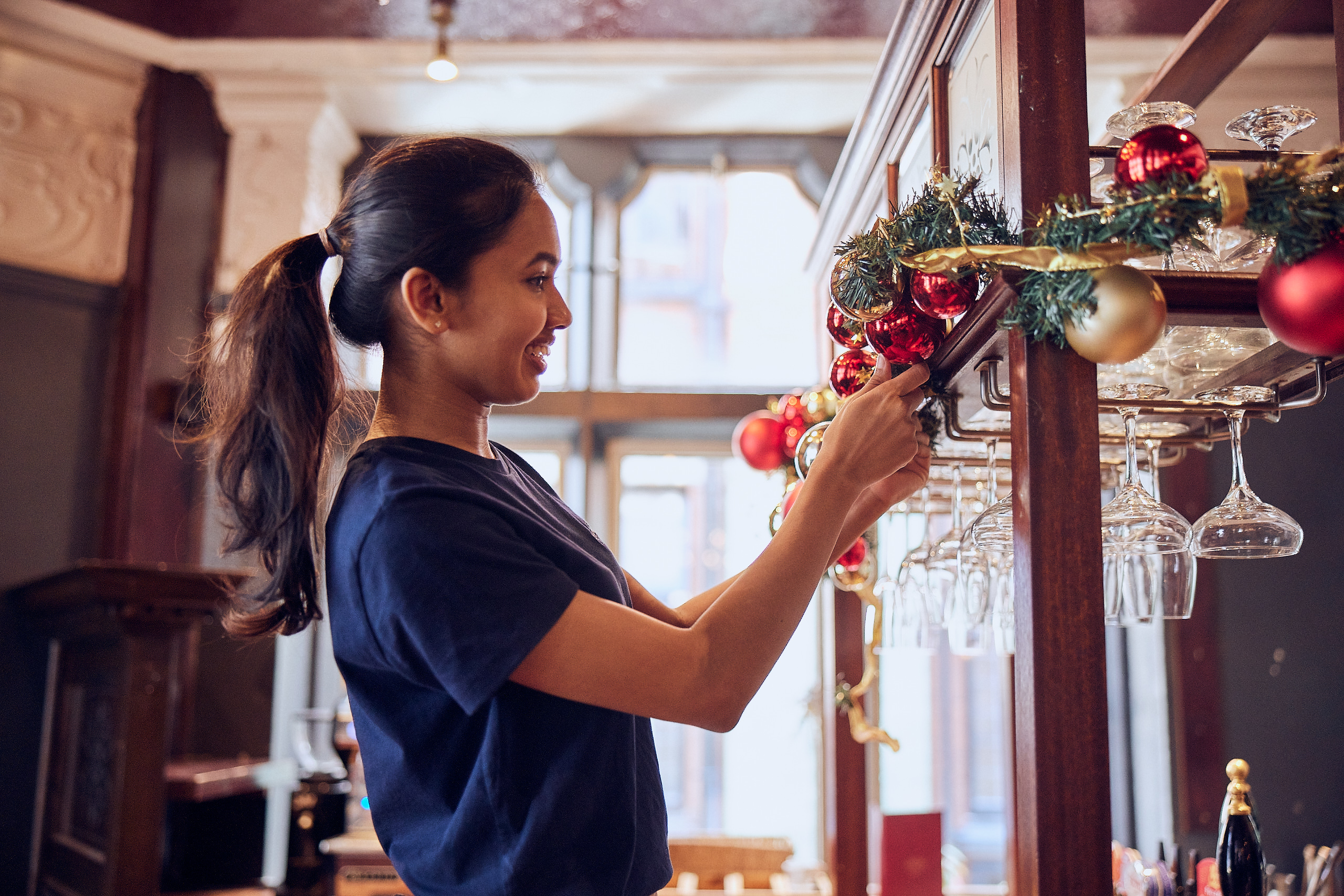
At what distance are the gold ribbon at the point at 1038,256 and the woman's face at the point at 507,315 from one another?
0.36 meters

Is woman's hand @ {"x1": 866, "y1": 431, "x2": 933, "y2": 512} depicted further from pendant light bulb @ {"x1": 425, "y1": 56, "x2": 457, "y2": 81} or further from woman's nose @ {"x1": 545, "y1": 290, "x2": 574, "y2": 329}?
pendant light bulb @ {"x1": 425, "y1": 56, "x2": 457, "y2": 81}

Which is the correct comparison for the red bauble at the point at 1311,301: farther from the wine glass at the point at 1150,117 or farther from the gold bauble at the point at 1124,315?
the wine glass at the point at 1150,117

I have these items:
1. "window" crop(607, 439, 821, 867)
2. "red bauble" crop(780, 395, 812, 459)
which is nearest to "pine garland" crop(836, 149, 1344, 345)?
"red bauble" crop(780, 395, 812, 459)

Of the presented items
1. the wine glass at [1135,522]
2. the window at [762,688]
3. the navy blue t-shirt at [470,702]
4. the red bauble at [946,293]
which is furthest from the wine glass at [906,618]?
the window at [762,688]

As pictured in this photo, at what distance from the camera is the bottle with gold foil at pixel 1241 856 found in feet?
4.43

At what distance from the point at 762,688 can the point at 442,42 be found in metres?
2.16

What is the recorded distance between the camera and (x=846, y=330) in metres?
1.35

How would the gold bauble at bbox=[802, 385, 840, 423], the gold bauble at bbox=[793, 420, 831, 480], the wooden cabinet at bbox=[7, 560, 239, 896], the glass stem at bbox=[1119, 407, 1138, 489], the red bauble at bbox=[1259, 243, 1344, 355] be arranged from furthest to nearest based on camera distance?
the wooden cabinet at bbox=[7, 560, 239, 896]
the gold bauble at bbox=[802, 385, 840, 423]
the gold bauble at bbox=[793, 420, 831, 480]
the glass stem at bbox=[1119, 407, 1138, 489]
the red bauble at bbox=[1259, 243, 1344, 355]

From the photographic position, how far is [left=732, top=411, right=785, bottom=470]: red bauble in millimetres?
2117

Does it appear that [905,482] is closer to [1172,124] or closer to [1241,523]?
[1241,523]

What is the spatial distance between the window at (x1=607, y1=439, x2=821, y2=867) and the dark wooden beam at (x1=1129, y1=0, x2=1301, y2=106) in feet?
5.91

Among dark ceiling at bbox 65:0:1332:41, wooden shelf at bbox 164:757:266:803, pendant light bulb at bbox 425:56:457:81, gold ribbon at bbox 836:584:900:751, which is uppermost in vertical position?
dark ceiling at bbox 65:0:1332:41

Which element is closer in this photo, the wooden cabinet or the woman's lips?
the woman's lips

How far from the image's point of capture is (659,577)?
140 inches
